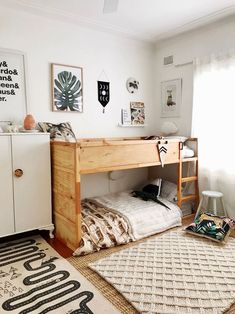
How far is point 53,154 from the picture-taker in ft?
7.82

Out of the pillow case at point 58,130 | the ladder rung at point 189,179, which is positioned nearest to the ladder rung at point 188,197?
the ladder rung at point 189,179

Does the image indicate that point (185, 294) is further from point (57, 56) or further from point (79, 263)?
point (57, 56)

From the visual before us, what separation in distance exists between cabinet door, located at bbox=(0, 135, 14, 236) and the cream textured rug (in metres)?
0.86

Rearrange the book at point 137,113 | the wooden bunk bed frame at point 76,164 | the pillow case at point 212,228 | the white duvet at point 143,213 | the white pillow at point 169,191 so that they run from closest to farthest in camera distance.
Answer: the wooden bunk bed frame at point 76,164, the pillow case at point 212,228, the white duvet at point 143,213, the white pillow at point 169,191, the book at point 137,113

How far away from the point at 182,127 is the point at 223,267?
1.91 metres

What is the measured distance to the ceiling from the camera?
241 centimetres

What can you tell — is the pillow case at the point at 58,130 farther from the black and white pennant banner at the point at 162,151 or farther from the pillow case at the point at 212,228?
the pillow case at the point at 212,228

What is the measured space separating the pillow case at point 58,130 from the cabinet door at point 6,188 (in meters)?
0.48

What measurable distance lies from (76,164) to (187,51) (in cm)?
221

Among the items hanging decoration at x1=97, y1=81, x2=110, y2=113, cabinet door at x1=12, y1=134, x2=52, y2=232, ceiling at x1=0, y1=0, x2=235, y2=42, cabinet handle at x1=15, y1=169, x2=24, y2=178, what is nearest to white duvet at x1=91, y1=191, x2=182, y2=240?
cabinet door at x1=12, y1=134, x2=52, y2=232

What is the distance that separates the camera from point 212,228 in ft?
7.84

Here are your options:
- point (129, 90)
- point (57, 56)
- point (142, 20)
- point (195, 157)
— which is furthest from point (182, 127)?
point (57, 56)

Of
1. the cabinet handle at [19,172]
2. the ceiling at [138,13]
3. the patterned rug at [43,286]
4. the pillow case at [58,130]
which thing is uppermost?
the ceiling at [138,13]

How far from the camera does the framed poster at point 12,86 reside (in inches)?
95.7
